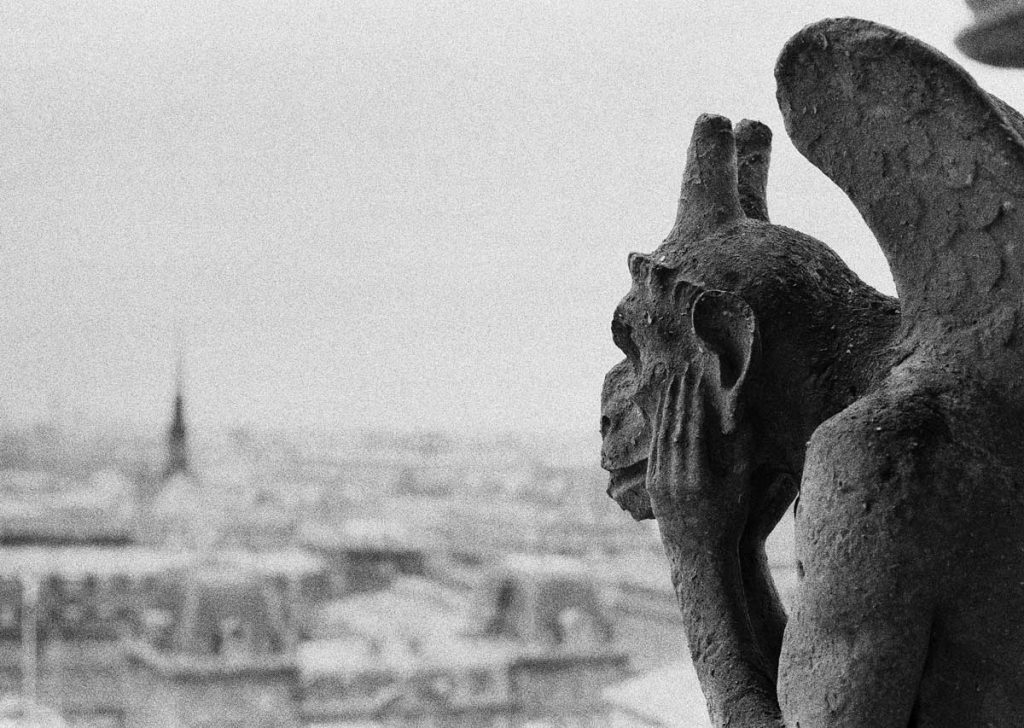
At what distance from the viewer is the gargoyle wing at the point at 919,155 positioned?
0.73 meters

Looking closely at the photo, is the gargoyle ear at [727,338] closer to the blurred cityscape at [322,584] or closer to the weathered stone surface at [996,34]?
the weathered stone surface at [996,34]

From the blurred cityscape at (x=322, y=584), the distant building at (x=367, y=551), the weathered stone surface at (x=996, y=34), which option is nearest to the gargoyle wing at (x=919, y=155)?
the weathered stone surface at (x=996, y=34)

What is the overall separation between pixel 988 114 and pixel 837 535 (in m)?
0.25

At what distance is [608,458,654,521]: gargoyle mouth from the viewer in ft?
2.96

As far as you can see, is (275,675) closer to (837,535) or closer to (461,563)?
(461,563)

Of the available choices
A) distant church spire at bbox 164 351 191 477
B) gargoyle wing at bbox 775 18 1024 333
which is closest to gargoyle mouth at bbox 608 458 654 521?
gargoyle wing at bbox 775 18 1024 333

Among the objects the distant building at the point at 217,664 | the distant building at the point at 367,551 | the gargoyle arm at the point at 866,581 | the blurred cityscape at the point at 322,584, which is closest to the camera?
the gargoyle arm at the point at 866,581

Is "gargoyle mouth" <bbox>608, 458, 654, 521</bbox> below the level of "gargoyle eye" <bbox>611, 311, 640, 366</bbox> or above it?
below

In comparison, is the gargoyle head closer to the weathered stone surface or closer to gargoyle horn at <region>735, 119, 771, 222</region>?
gargoyle horn at <region>735, 119, 771, 222</region>

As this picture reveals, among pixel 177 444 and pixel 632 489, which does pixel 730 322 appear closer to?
pixel 632 489

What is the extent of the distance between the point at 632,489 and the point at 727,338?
0.16 metres

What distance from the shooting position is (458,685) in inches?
157

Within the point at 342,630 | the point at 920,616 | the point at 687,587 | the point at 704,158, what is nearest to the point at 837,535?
the point at 920,616

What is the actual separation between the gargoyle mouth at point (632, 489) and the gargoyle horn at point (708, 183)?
0.17 m
